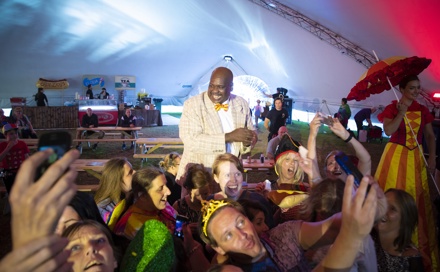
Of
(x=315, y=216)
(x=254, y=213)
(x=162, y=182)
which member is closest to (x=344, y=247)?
(x=315, y=216)

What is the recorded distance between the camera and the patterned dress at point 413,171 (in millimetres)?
3088

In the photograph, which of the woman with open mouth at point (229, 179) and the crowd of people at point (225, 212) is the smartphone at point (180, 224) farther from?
the woman with open mouth at point (229, 179)

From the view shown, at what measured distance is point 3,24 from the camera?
1677 cm

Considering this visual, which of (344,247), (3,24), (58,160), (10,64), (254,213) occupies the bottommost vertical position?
(254,213)

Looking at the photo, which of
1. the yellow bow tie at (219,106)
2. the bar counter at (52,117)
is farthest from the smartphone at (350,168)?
the bar counter at (52,117)

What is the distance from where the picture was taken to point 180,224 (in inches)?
99.3

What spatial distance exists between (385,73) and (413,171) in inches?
37.7

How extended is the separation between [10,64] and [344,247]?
21.2 meters

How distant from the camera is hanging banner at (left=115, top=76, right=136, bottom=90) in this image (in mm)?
21141

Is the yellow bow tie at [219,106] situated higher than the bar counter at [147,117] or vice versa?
the yellow bow tie at [219,106]

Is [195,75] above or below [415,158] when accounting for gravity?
above

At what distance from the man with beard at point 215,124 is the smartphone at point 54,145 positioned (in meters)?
2.04

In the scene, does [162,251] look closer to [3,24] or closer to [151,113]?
[151,113]

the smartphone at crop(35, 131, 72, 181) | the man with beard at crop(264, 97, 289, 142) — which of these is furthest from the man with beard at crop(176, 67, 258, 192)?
the man with beard at crop(264, 97, 289, 142)
